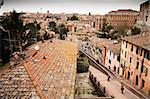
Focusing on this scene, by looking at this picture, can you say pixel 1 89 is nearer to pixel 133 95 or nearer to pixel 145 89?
pixel 133 95

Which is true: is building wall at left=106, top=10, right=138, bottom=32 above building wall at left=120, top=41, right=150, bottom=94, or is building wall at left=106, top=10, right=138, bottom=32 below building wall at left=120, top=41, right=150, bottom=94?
above

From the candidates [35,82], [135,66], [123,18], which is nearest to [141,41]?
[135,66]

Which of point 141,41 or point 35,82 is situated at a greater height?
point 35,82

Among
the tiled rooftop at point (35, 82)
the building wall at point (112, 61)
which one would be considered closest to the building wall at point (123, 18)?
the building wall at point (112, 61)

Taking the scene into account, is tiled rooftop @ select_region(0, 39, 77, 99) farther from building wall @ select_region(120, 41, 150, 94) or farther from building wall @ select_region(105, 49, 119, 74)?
building wall @ select_region(105, 49, 119, 74)

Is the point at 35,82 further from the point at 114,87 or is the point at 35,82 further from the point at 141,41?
the point at 141,41

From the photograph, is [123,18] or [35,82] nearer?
[35,82]

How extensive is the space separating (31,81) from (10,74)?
604 millimetres

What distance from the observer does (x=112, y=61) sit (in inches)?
717

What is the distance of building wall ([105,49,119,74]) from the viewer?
17.4 meters

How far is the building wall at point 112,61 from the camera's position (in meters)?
17.4

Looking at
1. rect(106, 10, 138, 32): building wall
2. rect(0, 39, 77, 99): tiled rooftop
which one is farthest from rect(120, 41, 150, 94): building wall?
rect(106, 10, 138, 32): building wall

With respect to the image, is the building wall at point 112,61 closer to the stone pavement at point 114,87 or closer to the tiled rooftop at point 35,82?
the stone pavement at point 114,87

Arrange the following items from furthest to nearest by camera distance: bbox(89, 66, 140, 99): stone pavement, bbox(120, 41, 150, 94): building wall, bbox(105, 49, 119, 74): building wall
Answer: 1. bbox(105, 49, 119, 74): building wall
2. bbox(120, 41, 150, 94): building wall
3. bbox(89, 66, 140, 99): stone pavement
